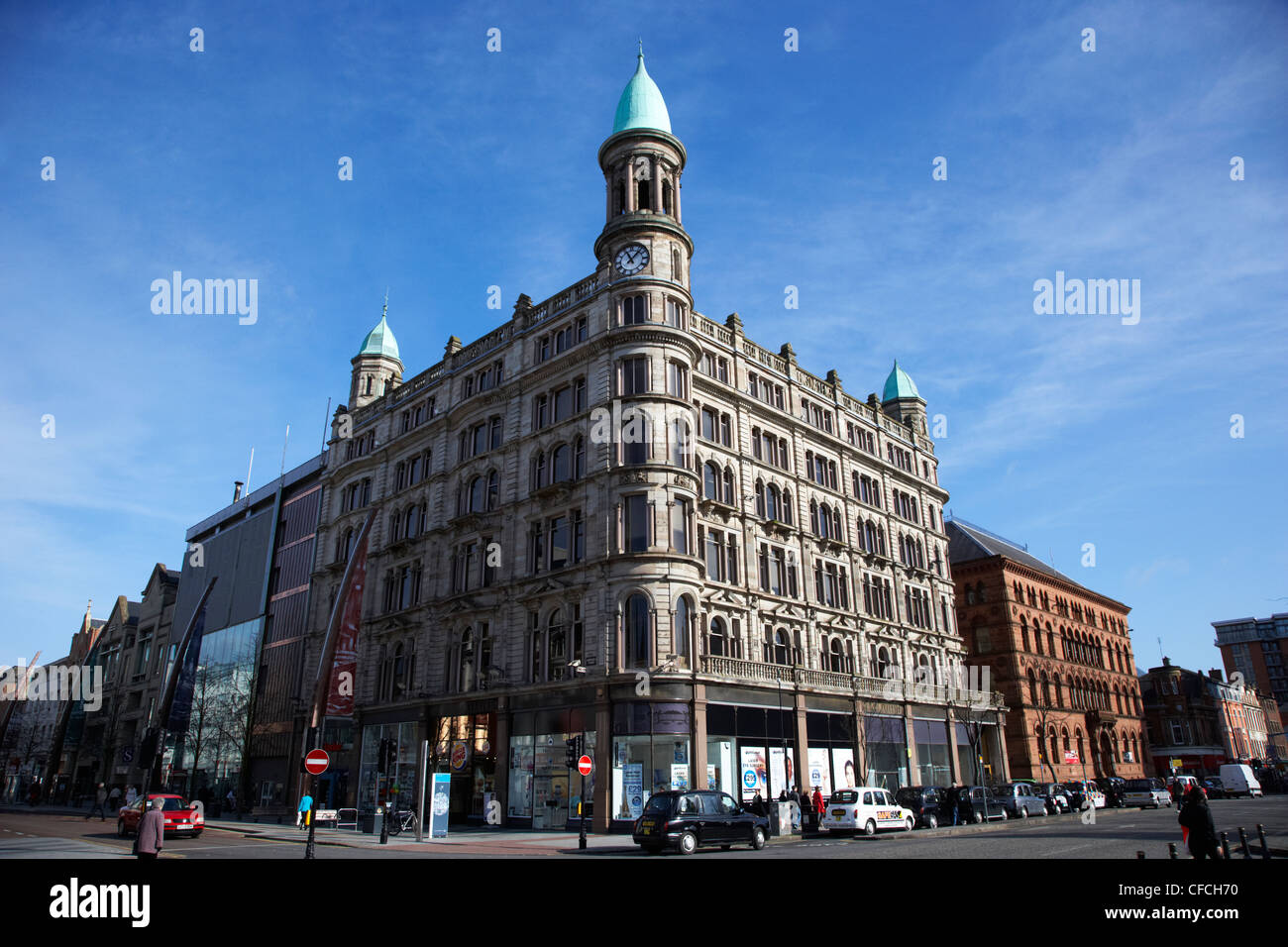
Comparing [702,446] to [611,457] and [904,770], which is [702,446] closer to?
[611,457]

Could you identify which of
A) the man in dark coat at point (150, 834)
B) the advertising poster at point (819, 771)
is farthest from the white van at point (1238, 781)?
the man in dark coat at point (150, 834)

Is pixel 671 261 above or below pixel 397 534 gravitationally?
above

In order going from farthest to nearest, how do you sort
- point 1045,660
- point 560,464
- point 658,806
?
point 1045,660, point 560,464, point 658,806

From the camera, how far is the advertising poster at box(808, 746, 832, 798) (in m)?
39.6

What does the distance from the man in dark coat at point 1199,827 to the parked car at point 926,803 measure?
2415 centimetres

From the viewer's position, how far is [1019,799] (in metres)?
40.3

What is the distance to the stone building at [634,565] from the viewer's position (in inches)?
1384

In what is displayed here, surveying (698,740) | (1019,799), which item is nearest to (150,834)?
(698,740)

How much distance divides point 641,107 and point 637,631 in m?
27.9

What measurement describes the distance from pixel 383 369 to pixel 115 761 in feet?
174

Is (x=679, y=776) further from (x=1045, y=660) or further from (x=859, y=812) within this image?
(x=1045, y=660)
